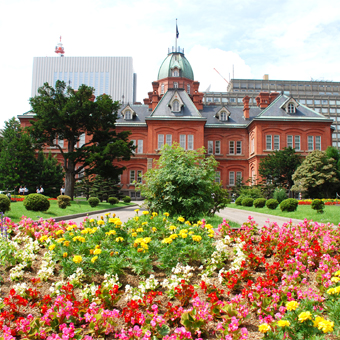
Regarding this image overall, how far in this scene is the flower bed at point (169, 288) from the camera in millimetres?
3307

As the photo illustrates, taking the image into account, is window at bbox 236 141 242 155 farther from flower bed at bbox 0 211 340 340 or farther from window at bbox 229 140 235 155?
flower bed at bbox 0 211 340 340

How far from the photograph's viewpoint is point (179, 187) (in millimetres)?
10367

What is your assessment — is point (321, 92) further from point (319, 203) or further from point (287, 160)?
point (319, 203)

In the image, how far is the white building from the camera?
154625 mm

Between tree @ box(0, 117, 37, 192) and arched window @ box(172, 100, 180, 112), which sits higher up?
arched window @ box(172, 100, 180, 112)

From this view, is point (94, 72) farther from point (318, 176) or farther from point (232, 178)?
point (318, 176)

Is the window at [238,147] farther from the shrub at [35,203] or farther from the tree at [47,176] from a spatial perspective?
the shrub at [35,203]

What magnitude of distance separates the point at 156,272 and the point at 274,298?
6.45 ft

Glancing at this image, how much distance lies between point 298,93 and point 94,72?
103 metres


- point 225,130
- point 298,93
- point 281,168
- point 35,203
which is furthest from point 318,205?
point 298,93

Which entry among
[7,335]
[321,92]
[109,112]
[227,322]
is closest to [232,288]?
[227,322]

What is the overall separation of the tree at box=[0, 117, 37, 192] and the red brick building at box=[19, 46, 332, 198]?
16410 mm

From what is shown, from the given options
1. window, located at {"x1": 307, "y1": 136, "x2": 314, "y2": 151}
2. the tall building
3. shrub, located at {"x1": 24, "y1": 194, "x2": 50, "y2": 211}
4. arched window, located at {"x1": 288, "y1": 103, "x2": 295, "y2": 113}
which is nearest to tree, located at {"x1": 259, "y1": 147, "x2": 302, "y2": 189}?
window, located at {"x1": 307, "y1": 136, "x2": 314, "y2": 151}

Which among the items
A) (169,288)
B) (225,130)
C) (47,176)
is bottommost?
(169,288)
